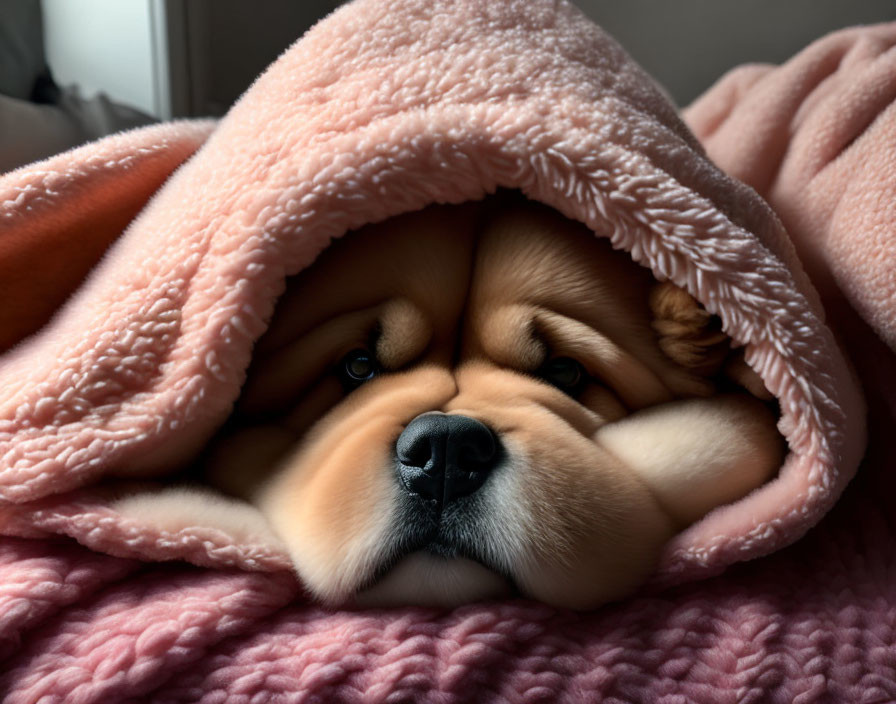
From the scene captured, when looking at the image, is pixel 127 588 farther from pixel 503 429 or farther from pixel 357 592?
pixel 503 429

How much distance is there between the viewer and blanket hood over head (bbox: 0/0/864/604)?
0.59 m

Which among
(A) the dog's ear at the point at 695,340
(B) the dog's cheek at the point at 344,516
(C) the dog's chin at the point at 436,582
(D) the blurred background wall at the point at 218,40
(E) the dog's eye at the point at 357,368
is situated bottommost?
(C) the dog's chin at the point at 436,582

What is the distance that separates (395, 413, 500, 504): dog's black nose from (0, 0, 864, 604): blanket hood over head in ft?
0.40

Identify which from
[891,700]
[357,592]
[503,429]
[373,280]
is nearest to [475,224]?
[373,280]

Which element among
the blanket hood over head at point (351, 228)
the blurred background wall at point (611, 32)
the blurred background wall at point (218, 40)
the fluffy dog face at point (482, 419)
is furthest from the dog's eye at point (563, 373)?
the blurred background wall at point (611, 32)

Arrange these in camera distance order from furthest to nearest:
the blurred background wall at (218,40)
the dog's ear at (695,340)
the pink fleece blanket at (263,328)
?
the blurred background wall at (218,40), the dog's ear at (695,340), the pink fleece blanket at (263,328)

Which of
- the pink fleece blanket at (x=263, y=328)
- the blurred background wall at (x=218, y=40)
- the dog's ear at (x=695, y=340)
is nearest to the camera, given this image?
the pink fleece blanket at (x=263, y=328)

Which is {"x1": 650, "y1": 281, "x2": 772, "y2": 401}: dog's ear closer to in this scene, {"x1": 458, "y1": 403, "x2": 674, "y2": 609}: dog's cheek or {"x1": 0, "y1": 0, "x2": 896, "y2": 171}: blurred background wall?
{"x1": 458, "y1": 403, "x2": 674, "y2": 609}: dog's cheek

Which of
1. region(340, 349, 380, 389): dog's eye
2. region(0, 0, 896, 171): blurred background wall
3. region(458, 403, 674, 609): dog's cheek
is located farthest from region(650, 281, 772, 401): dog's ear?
region(0, 0, 896, 171): blurred background wall

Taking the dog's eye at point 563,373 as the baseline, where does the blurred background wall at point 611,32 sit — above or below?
above

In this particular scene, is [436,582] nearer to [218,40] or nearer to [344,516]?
[344,516]

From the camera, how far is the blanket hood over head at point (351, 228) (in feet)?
1.93

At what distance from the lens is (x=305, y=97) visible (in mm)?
692

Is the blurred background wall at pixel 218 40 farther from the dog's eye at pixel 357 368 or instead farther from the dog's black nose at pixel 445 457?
the dog's black nose at pixel 445 457
